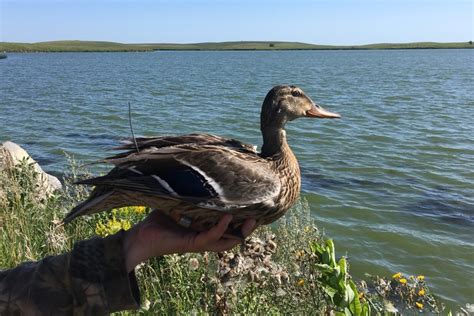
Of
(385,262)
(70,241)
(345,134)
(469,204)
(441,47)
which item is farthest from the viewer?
(441,47)

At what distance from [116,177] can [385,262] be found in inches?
270

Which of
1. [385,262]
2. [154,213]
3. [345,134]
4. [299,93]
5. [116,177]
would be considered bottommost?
[385,262]

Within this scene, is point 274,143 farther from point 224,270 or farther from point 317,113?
point 224,270

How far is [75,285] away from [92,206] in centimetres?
51

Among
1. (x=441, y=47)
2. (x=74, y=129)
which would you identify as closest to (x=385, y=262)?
(x=74, y=129)

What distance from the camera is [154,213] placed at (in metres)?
3.21

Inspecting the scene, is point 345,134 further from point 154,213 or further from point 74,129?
point 154,213

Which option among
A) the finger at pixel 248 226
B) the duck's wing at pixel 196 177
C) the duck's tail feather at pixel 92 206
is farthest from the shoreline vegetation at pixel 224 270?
the duck's tail feather at pixel 92 206

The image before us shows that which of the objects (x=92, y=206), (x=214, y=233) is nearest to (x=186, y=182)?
(x=214, y=233)

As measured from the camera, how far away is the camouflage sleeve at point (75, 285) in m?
2.63

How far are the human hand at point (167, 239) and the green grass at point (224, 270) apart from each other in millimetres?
755

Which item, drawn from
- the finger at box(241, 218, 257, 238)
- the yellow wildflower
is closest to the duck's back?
the finger at box(241, 218, 257, 238)

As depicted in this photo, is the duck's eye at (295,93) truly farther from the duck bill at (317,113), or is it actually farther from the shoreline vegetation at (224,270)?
the shoreline vegetation at (224,270)

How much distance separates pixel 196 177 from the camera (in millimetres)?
3148
